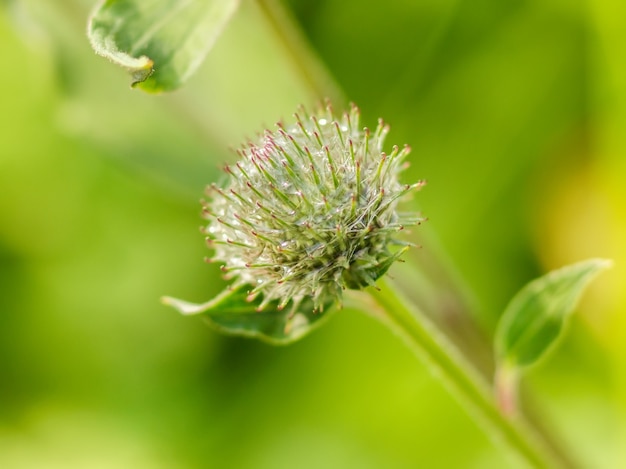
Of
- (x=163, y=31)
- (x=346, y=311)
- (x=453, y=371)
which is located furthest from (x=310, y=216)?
(x=346, y=311)

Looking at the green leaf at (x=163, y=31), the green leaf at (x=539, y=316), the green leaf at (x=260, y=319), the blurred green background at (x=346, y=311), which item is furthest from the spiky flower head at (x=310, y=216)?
the blurred green background at (x=346, y=311)

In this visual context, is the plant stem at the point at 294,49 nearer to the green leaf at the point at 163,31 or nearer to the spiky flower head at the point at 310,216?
the green leaf at the point at 163,31

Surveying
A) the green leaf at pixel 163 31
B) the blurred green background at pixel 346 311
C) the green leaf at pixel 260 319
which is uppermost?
the green leaf at pixel 163 31

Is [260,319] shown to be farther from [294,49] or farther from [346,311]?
[346,311]

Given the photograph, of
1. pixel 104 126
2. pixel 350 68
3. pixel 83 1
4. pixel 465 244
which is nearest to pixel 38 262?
pixel 104 126

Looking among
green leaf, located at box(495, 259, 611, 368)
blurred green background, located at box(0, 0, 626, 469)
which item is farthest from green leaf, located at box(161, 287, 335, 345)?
blurred green background, located at box(0, 0, 626, 469)

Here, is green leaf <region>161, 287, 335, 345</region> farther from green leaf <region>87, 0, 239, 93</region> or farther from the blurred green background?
the blurred green background

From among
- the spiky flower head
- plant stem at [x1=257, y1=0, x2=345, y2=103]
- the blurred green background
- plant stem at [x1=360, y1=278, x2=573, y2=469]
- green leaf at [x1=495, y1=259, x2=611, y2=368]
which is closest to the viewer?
the spiky flower head

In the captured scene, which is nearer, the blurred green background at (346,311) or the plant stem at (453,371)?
the plant stem at (453,371)
